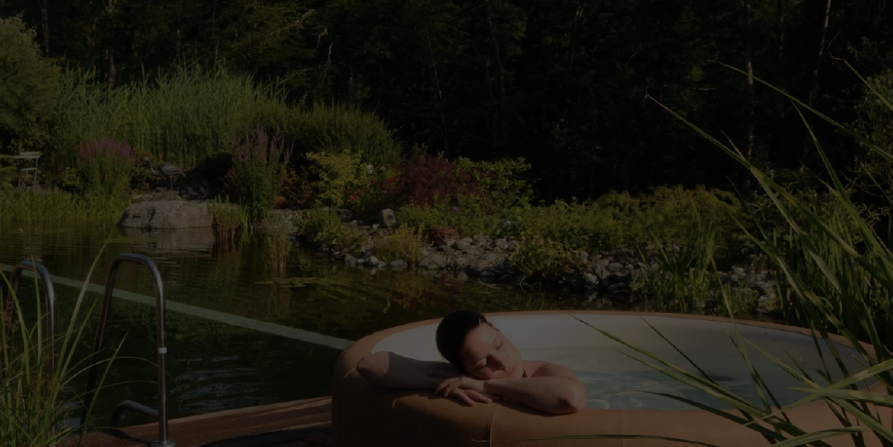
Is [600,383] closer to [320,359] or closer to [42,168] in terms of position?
[320,359]

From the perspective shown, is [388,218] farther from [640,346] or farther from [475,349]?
[475,349]

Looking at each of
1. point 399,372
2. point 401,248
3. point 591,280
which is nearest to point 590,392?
point 399,372


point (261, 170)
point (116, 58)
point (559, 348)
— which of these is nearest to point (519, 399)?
point (559, 348)

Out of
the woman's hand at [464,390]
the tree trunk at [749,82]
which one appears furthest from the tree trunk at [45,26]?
the woman's hand at [464,390]

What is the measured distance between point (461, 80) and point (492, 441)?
1970cm

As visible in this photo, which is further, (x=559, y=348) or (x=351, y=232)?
(x=351, y=232)

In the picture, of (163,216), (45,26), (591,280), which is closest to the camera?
(591,280)

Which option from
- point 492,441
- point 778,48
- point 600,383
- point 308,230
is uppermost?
point 778,48

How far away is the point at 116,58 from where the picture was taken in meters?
30.0

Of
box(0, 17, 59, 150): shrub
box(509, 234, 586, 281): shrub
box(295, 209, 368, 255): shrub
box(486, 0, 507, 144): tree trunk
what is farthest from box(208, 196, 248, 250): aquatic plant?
box(486, 0, 507, 144): tree trunk

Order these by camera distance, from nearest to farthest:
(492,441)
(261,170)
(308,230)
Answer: (492,441)
(308,230)
(261,170)

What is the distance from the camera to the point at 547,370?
102 inches

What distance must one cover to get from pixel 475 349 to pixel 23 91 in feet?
55.4

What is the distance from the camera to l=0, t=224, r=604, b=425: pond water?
204 inches
